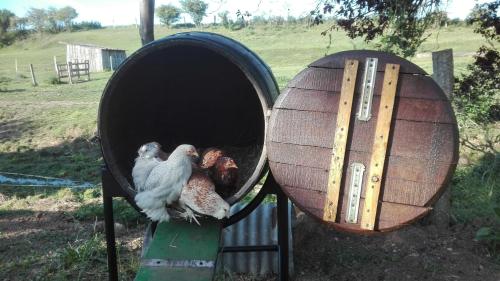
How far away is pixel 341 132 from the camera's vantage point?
235 cm

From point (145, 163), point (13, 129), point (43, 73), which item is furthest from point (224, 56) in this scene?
point (43, 73)

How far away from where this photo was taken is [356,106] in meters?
2.35

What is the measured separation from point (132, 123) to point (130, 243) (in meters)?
1.22

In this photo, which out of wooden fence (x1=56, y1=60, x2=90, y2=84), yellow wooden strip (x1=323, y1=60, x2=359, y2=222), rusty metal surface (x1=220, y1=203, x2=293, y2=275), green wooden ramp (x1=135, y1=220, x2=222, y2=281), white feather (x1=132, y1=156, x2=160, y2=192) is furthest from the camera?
wooden fence (x1=56, y1=60, x2=90, y2=84)

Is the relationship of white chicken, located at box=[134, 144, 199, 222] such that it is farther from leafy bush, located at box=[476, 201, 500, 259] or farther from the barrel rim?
leafy bush, located at box=[476, 201, 500, 259]

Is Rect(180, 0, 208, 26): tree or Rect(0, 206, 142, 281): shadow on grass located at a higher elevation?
Rect(180, 0, 208, 26): tree

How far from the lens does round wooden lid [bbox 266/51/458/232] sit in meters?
2.24

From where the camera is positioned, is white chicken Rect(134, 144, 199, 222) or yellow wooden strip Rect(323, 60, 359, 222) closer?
yellow wooden strip Rect(323, 60, 359, 222)

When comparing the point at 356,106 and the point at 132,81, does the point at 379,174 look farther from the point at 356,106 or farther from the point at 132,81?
the point at 132,81

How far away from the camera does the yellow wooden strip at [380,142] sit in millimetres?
→ 2283

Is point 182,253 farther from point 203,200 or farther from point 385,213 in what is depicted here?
point 385,213

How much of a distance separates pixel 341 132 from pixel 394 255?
73.6 inches

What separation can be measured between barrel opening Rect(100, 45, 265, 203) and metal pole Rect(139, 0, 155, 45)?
2213 mm

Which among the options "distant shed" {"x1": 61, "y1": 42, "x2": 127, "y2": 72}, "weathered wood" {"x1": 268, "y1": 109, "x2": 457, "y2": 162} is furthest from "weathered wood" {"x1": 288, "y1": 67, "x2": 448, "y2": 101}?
"distant shed" {"x1": 61, "y1": 42, "x2": 127, "y2": 72}
